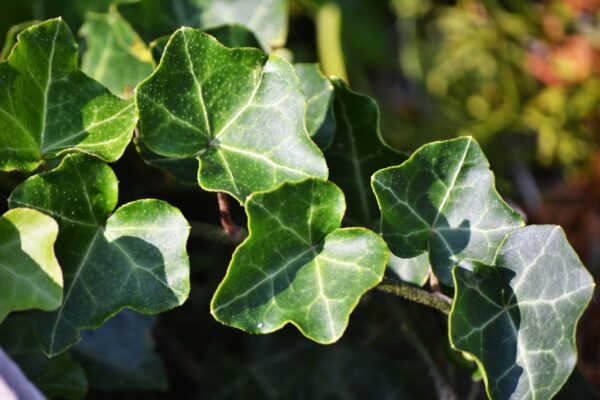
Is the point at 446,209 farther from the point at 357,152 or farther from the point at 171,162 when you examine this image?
the point at 171,162

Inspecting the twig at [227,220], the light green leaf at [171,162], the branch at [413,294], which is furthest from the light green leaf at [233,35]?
the branch at [413,294]

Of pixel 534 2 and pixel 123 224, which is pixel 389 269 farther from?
pixel 534 2

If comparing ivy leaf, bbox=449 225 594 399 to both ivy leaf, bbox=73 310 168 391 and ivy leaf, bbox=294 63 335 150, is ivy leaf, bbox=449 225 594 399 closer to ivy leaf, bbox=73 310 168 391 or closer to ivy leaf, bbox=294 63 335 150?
ivy leaf, bbox=294 63 335 150

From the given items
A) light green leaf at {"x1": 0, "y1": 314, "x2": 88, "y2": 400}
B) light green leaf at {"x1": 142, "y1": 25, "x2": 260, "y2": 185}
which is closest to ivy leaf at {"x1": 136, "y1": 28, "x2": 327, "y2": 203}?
light green leaf at {"x1": 142, "y1": 25, "x2": 260, "y2": 185}

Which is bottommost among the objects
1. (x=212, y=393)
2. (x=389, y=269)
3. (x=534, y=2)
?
(x=212, y=393)

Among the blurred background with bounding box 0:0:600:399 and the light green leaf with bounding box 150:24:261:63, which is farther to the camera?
the blurred background with bounding box 0:0:600:399

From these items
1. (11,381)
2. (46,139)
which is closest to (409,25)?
(46,139)
